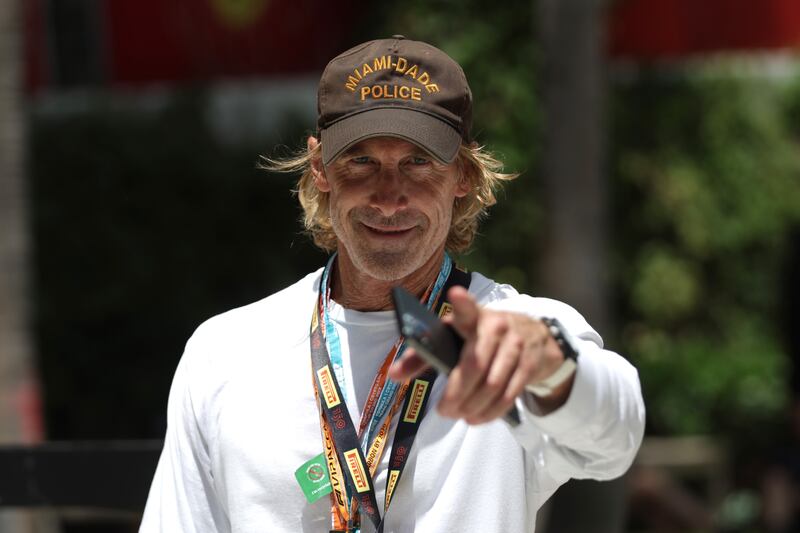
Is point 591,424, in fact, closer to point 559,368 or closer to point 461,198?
point 559,368

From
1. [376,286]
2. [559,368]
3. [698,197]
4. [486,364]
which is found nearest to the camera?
[486,364]

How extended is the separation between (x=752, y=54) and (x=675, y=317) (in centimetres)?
248

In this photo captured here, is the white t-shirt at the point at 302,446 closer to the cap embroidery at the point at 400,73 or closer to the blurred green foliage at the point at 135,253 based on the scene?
the cap embroidery at the point at 400,73

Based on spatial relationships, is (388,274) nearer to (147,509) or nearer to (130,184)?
(147,509)

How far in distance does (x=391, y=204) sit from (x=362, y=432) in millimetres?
481

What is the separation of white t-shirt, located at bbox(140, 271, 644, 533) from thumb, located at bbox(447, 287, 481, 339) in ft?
1.28

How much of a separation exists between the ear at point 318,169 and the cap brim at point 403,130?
0.81ft

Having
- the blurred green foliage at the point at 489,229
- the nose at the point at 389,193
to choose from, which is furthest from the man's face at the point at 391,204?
the blurred green foliage at the point at 489,229

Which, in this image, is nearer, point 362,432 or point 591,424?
point 591,424

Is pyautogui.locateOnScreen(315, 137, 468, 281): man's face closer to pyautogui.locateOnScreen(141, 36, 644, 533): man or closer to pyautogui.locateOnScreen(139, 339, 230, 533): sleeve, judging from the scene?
pyautogui.locateOnScreen(141, 36, 644, 533): man

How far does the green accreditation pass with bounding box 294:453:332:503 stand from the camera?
2688mm

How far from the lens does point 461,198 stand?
126 inches

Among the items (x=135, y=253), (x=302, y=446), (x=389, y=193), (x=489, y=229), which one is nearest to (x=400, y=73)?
(x=389, y=193)

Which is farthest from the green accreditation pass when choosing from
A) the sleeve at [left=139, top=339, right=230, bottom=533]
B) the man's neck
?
the man's neck
